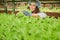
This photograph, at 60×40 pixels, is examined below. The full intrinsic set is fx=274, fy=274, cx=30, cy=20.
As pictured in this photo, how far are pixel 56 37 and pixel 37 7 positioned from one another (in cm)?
576

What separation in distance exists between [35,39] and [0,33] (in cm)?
92

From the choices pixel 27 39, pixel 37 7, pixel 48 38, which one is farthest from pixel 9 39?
pixel 37 7

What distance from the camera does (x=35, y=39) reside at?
8.48ft

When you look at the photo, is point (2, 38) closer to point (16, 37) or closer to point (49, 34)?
point (16, 37)

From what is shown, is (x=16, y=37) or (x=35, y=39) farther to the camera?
(x=16, y=37)

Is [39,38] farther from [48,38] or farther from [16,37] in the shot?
[16,37]

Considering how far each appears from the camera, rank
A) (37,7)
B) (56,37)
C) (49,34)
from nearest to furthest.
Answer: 1. (56,37)
2. (49,34)
3. (37,7)

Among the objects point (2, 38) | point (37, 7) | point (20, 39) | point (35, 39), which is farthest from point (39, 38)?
point (37, 7)

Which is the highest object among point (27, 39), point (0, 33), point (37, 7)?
point (27, 39)

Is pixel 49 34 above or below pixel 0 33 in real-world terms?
above

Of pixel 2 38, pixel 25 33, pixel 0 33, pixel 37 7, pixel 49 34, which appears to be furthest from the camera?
pixel 37 7

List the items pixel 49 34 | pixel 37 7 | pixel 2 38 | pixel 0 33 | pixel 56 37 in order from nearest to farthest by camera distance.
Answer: pixel 56 37
pixel 49 34
pixel 2 38
pixel 0 33
pixel 37 7

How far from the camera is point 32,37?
2.67 metres

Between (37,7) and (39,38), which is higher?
(39,38)
